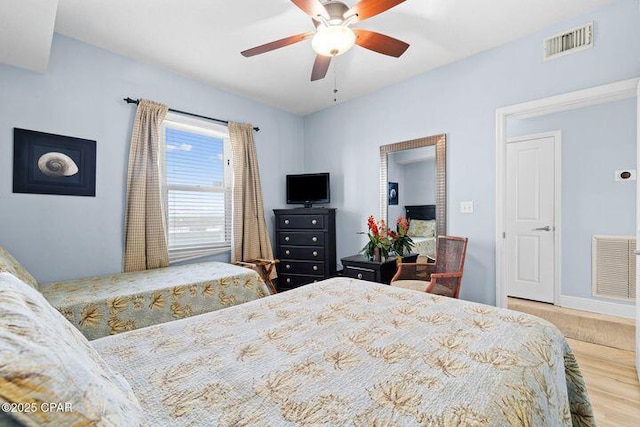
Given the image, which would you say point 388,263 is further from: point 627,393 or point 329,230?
point 627,393

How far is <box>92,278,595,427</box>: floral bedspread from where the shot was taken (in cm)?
74

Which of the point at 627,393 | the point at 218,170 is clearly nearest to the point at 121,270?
the point at 218,170

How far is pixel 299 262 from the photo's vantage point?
13.0 ft

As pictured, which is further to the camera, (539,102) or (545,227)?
(545,227)

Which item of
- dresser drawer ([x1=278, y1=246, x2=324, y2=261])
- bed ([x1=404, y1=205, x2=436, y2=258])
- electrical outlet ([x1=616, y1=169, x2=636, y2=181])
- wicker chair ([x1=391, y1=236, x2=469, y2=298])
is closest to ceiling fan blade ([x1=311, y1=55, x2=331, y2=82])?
bed ([x1=404, y1=205, x2=436, y2=258])

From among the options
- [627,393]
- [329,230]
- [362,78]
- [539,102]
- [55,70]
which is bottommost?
[627,393]

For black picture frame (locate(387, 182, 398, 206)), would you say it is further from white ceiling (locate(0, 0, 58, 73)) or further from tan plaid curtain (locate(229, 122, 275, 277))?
white ceiling (locate(0, 0, 58, 73))

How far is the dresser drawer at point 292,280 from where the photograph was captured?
3895mm

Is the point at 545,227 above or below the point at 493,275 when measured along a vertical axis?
above

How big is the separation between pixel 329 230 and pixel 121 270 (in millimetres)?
2278

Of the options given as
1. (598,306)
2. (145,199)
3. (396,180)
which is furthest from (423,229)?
(145,199)

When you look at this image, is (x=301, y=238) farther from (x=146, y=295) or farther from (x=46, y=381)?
(x=46, y=381)

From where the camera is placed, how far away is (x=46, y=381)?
460 millimetres

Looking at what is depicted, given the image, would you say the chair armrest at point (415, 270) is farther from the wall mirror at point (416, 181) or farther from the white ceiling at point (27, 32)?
the white ceiling at point (27, 32)
